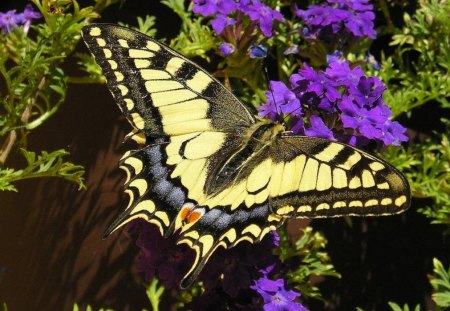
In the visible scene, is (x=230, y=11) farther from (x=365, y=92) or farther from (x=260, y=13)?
(x=365, y=92)

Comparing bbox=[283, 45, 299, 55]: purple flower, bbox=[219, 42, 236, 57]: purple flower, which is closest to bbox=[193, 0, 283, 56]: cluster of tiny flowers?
bbox=[219, 42, 236, 57]: purple flower

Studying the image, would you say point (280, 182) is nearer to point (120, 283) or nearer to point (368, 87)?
point (368, 87)

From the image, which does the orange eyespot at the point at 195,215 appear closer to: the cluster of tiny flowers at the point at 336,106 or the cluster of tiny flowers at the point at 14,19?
the cluster of tiny flowers at the point at 336,106

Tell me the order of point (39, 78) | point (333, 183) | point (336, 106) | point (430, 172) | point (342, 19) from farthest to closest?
point (430, 172)
point (39, 78)
point (342, 19)
point (336, 106)
point (333, 183)

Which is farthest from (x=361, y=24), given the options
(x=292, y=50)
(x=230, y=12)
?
(x=230, y=12)

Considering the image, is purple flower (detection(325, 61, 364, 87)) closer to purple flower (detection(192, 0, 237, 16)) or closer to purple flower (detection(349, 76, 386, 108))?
purple flower (detection(349, 76, 386, 108))

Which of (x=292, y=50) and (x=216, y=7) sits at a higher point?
(x=216, y=7)

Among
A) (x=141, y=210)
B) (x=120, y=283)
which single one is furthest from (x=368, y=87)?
(x=120, y=283)
